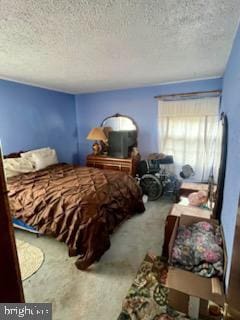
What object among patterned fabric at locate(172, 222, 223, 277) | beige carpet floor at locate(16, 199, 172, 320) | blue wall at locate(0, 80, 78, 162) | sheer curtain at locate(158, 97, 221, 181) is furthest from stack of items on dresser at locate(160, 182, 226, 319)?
blue wall at locate(0, 80, 78, 162)

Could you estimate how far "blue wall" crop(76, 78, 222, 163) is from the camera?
360cm

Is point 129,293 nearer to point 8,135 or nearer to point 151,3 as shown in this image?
point 151,3

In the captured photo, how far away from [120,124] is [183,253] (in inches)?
128

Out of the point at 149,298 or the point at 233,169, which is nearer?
the point at 233,169

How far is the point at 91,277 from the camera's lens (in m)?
1.89

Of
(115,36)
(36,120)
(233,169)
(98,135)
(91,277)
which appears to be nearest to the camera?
(233,169)

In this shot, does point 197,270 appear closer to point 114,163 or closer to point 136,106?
point 114,163

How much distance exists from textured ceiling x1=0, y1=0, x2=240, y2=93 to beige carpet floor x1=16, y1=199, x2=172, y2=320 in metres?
2.26

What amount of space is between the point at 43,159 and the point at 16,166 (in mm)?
505

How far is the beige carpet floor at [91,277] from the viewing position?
1567 mm

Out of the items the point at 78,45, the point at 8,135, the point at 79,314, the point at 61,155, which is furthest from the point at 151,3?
the point at 61,155

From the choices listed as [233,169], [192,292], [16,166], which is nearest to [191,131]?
[233,169]

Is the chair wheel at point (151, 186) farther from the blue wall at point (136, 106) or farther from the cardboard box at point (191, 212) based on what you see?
the cardboard box at point (191, 212)

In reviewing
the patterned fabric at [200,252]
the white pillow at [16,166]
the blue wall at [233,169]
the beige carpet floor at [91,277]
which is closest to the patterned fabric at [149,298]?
the beige carpet floor at [91,277]
